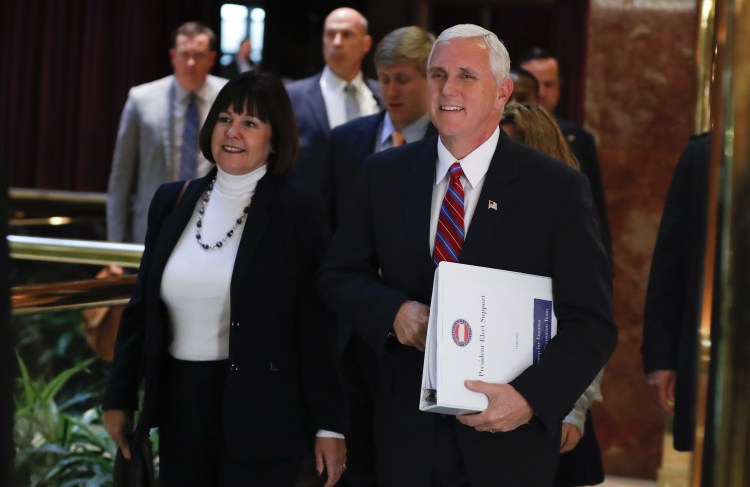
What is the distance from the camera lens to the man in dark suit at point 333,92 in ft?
15.4

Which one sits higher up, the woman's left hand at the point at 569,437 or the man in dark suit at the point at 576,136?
the man in dark suit at the point at 576,136

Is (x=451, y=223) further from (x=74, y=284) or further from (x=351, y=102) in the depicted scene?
(x=351, y=102)

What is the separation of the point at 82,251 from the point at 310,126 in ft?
3.95

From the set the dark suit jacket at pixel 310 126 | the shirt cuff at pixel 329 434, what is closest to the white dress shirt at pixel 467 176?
the shirt cuff at pixel 329 434

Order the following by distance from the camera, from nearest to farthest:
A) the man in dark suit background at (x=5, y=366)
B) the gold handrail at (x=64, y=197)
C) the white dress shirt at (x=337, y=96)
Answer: the man in dark suit background at (x=5, y=366)
the white dress shirt at (x=337, y=96)
the gold handrail at (x=64, y=197)

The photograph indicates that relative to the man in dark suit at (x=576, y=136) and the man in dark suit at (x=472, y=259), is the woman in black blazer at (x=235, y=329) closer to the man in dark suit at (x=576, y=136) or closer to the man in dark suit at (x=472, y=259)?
the man in dark suit at (x=472, y=259)

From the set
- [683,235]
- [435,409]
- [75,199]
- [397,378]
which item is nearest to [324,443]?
[397,378]

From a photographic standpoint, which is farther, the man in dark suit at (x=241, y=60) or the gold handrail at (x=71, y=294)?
the man in dark suit at (x=241, y=60)

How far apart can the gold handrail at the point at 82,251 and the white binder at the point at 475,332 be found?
1.96 metres

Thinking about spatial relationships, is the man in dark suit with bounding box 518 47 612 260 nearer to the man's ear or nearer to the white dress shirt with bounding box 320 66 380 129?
the white dress shirt with bounding box 320 66 380 129

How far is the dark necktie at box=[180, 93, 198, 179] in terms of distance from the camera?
5.63m

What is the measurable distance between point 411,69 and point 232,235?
136cm

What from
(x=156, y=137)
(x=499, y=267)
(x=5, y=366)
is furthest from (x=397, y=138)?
(x=5, y=366)

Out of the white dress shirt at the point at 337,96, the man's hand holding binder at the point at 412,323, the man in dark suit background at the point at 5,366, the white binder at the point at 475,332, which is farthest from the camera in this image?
the white dress shirt at the point at 337,96
